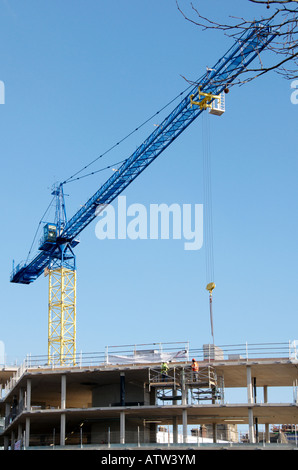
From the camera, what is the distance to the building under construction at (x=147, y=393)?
4875cm

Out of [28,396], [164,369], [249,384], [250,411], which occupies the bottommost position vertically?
[250,411]

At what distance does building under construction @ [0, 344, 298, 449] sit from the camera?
4875 centimetres

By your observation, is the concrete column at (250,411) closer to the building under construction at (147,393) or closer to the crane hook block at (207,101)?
the building under construction at (147,393)

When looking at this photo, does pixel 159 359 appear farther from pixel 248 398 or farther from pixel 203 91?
pixel 203 91

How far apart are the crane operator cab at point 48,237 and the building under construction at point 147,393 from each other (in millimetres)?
Result: 32594

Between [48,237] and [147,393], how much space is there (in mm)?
38733

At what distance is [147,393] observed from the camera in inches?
2117

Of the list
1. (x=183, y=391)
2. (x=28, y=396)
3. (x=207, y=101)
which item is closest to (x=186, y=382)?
(x=183, y=391)

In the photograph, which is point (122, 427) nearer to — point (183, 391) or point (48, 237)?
point (183, 391)

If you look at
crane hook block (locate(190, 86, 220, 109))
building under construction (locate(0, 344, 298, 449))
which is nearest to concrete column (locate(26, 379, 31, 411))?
building under construction (locate(0, 344, 298, 449))

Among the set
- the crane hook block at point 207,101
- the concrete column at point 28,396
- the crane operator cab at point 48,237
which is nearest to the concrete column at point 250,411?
the concrete column at point 28,396

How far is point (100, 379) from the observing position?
53.8m

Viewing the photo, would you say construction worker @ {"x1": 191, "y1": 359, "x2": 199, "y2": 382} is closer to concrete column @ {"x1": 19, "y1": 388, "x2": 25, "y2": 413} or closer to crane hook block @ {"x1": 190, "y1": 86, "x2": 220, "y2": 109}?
concrete column @ {"x1": 19, "y1": 388, "x2": 25, "y2": 413}
